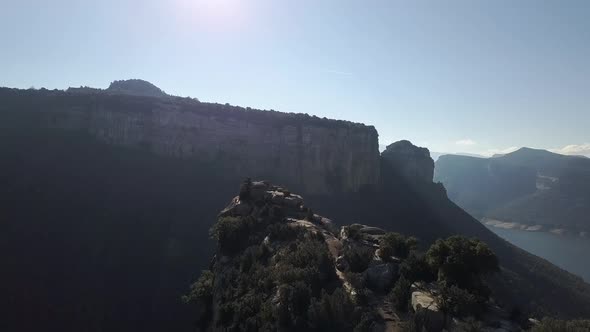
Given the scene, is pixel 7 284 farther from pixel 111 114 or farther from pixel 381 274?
pixel 381 274

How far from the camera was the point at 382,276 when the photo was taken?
16125mm

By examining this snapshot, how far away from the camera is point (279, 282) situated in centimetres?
1702

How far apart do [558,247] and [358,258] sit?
14816cm

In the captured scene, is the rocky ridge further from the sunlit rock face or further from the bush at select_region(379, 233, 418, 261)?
the sunlit rock face

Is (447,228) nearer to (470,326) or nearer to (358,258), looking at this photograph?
(358,258)

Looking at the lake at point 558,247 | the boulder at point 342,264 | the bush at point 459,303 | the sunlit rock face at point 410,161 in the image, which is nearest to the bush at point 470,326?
the bush at point 459,303

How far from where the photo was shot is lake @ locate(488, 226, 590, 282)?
114 meters

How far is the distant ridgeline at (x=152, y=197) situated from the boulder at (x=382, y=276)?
73.5 ft

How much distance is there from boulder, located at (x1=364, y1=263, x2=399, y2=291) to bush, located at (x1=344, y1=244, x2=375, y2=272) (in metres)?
0.87

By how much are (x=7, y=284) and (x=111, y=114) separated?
3114cm

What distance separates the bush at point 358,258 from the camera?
1780cm

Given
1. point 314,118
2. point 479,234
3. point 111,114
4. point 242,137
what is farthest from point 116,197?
point 479,234

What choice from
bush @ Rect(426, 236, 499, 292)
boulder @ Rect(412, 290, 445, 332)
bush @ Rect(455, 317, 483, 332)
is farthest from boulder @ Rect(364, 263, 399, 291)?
bush @ Rect(455, 317, 483, 332)

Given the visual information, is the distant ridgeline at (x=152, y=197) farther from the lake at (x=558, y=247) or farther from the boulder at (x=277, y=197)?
the lake at (x=558, y=247)
